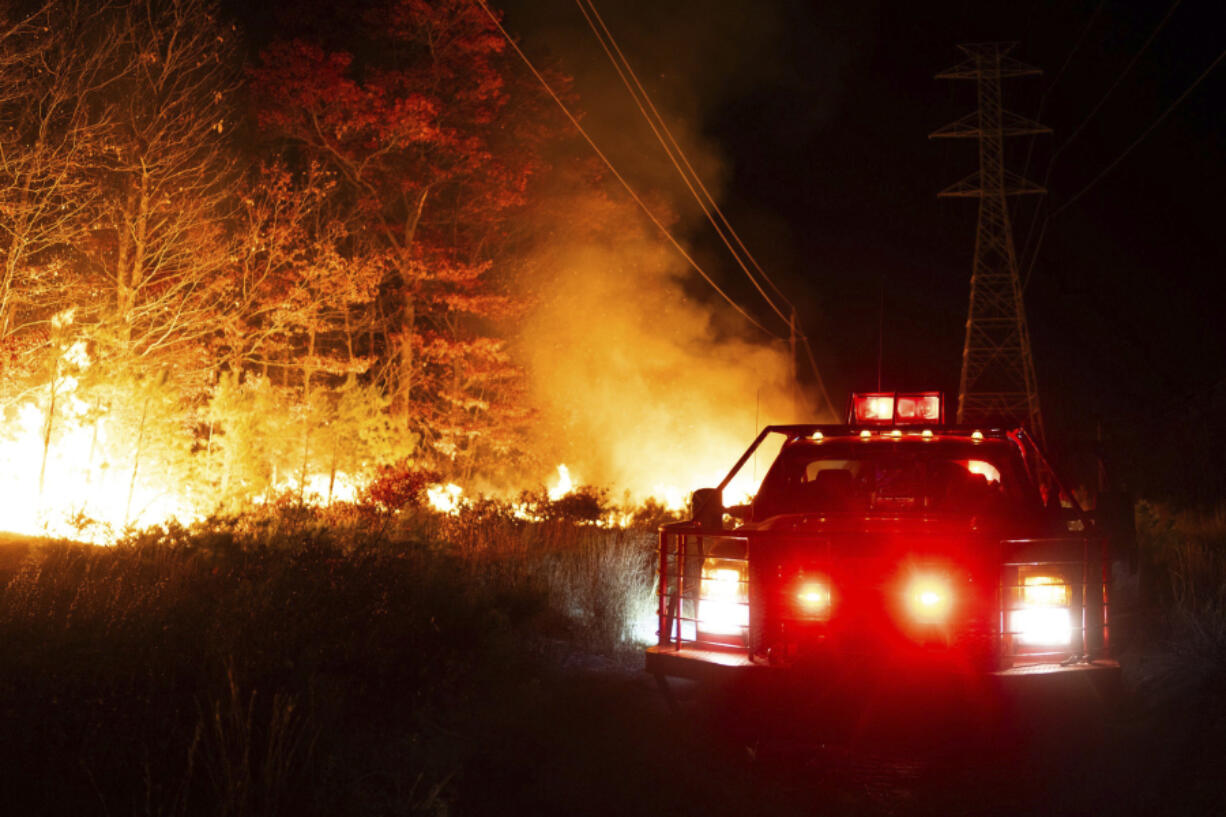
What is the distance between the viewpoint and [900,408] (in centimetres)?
823

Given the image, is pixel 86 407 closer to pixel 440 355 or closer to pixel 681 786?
pixel 440 355

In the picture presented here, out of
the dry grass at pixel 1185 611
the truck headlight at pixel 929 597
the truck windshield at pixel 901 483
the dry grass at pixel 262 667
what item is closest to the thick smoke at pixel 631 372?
the dry grass at pixel 1185 611

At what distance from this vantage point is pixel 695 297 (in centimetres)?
3044

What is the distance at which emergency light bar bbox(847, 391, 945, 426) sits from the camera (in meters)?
8.15

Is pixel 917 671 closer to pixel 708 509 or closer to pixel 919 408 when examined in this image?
pixel 708 509

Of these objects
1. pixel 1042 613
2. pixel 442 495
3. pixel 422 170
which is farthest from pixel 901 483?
pixel 422 170

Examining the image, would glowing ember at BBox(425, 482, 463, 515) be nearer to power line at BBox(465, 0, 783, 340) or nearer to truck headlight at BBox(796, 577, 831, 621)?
power line at BBox(465, 0, 783, 340)

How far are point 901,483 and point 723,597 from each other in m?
1.92

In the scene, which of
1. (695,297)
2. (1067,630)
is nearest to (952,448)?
(1067,630)

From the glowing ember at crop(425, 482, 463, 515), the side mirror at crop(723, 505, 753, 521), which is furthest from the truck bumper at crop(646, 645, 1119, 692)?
the glowing ember at crop(425, 482, 463, 515)

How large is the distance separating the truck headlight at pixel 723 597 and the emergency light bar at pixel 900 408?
77.0 inches

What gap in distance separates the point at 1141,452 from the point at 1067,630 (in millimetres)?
31551

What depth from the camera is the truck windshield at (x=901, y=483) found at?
24.7 feet

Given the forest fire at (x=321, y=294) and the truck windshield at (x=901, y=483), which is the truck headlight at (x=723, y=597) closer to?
the truck windshield at (x=901, y=483)
